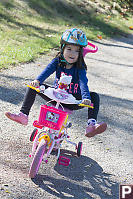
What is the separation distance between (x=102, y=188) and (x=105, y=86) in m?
4.05

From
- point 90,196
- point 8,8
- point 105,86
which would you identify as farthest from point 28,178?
point 8,8

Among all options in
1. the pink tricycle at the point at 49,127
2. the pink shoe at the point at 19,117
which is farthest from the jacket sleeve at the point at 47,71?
the pink shoe at the point at 19,117

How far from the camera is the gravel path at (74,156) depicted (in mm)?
3242

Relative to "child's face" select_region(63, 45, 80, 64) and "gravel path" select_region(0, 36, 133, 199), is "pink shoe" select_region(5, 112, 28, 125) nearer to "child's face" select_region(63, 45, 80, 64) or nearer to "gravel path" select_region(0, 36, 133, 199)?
"gravel path" select_region(0, 36, 133, 199)

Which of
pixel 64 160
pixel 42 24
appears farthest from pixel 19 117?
pixel 42 24

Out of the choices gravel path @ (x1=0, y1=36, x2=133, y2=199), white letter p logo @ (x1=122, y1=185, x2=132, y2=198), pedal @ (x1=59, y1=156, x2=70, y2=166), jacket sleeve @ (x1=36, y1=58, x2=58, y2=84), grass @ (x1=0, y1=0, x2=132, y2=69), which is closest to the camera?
white letter p logo @ (x1=122, y1=185, x2=132, y2=198)

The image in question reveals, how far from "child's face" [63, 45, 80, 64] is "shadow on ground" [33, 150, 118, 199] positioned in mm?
1065

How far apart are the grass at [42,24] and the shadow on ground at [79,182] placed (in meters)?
3.71

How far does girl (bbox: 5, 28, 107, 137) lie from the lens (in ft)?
12.3

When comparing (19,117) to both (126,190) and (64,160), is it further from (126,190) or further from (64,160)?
(126,190)

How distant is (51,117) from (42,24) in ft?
29.2

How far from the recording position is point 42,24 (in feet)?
38.5

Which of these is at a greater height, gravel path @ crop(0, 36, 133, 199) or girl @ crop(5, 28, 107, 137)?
girl @ crop(5, 28, 107, 137)

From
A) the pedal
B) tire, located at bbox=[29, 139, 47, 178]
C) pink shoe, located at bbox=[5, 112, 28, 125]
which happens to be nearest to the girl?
pink shoe, located at bbox=[5, 112, 28, 125]
